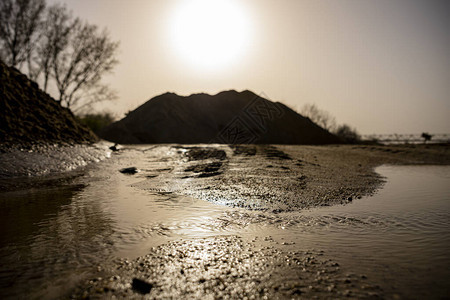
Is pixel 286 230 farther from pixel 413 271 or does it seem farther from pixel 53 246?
pixel 53 246

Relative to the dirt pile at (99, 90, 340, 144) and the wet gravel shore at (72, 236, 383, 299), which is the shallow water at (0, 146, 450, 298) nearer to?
the wet gravel shore at (72, 236, 383, 299)

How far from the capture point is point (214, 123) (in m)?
36.6

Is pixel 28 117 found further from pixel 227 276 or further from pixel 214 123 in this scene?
pixel 214 123

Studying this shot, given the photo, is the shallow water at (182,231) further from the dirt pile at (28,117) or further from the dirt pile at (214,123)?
the dirt pile at (214,123)

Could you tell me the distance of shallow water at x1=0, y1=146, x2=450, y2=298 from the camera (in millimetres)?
2053

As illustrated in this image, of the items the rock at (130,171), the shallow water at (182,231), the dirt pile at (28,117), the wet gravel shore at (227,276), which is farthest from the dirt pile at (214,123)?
the wet gravel shore at (227,276)

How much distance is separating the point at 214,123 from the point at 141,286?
34996 millimetres

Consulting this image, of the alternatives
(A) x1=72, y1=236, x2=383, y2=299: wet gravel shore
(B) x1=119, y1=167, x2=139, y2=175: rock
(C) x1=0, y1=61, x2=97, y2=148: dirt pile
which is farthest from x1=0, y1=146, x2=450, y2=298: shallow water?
(C) x1=0, y1=61, x2=97, y2=148: dirt pile

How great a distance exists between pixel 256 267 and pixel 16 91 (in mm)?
11006

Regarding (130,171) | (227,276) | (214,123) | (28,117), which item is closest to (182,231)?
(227,276)

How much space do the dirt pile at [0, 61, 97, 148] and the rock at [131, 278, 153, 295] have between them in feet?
24.7

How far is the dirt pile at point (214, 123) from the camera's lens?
31.2 meters

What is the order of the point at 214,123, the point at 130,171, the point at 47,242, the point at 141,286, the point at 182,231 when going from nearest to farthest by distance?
the point at 141,286 → the point at 47,242 → the point at 182,231 → the point at 130,171 → the point at 214,123

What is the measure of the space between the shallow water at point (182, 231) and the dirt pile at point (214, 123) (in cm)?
2240
